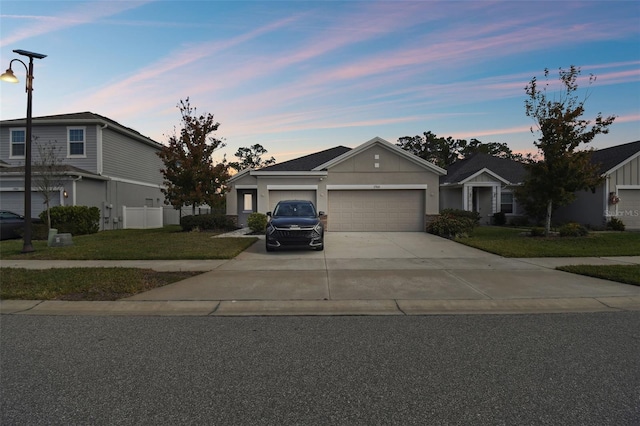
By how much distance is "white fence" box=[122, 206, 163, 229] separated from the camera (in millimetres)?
23344

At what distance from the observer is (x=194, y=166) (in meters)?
19.0

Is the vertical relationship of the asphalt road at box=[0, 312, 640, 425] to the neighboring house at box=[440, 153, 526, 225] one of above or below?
below

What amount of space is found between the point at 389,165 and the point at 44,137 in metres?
19.0

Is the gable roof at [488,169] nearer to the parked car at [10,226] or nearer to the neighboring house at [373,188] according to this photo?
the neighboring house at [373,188]

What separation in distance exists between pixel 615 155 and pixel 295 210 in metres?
19.2

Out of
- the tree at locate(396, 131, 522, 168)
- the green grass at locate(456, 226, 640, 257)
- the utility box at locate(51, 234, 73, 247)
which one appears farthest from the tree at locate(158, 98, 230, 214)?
the tree at locate(396, 131, 522, 168)

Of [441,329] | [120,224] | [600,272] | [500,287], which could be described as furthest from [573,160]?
[120,224]

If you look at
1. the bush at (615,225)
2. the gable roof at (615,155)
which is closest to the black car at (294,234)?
the gable roof at (615,155)

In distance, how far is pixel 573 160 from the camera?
1457 cm

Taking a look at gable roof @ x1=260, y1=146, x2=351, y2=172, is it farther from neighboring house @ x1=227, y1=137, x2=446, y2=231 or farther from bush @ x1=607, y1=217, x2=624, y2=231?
bush @ x1=607, y1=217, x2=624, y2=231

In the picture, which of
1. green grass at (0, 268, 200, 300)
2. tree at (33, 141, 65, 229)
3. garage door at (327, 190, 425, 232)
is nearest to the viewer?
green grass at (0, 268, 200, 300)

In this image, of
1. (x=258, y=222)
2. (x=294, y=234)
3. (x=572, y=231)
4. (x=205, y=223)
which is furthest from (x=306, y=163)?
(x=572, y=231)

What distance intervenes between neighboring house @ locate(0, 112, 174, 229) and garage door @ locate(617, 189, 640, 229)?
27.7 metres

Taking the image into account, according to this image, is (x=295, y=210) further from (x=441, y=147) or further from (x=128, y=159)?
(x=441, y=147)
